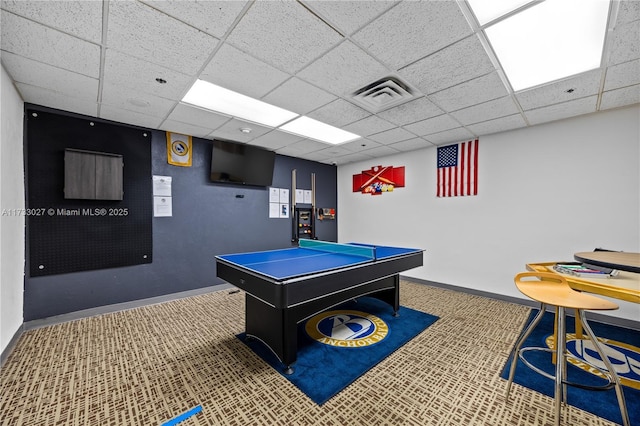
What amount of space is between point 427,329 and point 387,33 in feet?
Answer: 9.86

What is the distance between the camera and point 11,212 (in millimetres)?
2463

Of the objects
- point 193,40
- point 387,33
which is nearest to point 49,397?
point 193,40

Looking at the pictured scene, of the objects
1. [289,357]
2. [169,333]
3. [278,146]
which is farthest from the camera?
[278,146]

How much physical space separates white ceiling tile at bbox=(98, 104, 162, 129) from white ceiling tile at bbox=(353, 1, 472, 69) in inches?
118

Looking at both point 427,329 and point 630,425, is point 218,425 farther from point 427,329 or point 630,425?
point 630,425

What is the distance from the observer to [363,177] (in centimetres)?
603

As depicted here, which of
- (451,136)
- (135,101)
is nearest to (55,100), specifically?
(135,101)

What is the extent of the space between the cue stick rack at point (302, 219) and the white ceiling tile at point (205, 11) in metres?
3.57

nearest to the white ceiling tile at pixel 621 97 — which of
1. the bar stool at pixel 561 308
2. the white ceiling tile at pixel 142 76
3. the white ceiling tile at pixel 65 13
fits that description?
the bar stool at pixel 561 308

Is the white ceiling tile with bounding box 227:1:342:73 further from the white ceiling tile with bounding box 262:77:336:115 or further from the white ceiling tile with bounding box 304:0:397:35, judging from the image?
the white ceiling tile with bounding box 262:77:336:115

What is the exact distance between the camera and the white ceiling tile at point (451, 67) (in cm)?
199

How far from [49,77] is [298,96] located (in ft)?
7.71

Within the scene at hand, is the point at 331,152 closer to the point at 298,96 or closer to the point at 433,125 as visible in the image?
the point at 433,125

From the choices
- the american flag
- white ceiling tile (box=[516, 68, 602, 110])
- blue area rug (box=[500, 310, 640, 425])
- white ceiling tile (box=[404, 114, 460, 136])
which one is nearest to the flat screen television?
white ceiling tile (box=[404, 114, 460, 136])
